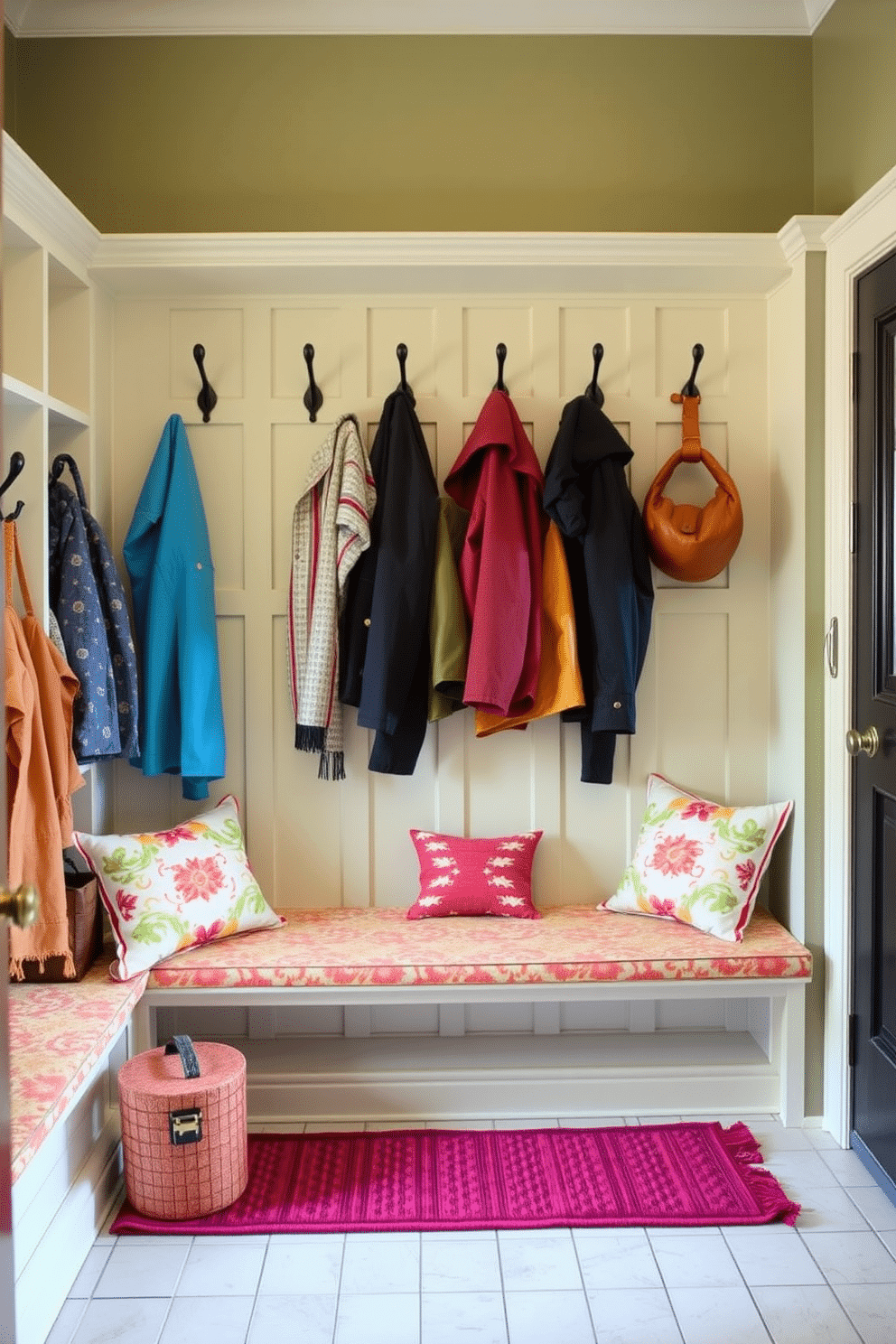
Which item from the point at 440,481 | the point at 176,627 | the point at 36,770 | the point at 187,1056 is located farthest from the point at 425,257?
the point at 187,1056

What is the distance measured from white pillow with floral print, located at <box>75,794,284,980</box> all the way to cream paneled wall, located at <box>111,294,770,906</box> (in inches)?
9.3

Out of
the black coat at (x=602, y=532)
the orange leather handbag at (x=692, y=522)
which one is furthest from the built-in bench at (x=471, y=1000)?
the orange leather handbag at (x=692, y=522)

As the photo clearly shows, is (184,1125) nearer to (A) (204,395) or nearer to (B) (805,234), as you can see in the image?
(A) (204,395)

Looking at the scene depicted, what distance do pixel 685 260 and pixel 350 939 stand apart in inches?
74.8

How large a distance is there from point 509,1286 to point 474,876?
3.38 feet

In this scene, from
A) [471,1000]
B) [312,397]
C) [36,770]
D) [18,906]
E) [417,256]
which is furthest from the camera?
[312,397]

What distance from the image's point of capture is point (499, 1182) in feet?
8.25

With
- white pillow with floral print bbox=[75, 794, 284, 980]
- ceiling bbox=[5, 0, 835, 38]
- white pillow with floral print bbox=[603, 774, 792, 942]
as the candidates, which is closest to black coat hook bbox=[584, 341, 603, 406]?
ceiling bbox=[5, 0, 835, 38]

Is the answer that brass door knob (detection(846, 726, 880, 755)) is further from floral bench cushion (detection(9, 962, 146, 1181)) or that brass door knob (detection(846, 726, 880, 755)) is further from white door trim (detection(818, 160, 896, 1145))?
floral bench cushion (detection(9, 962, 146, 1181))

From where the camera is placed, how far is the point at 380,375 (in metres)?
3.07

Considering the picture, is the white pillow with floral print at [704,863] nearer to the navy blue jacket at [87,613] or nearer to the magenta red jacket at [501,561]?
the magenta red jacket at [501,561]

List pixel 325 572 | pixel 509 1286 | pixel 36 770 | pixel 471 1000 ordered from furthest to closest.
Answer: pixel 325 572 → pixel 471 1000 → pixel 36 770 → pixel 509 1286

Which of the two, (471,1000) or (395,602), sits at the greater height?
(395,602)

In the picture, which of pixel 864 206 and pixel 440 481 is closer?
pixel 864 206
